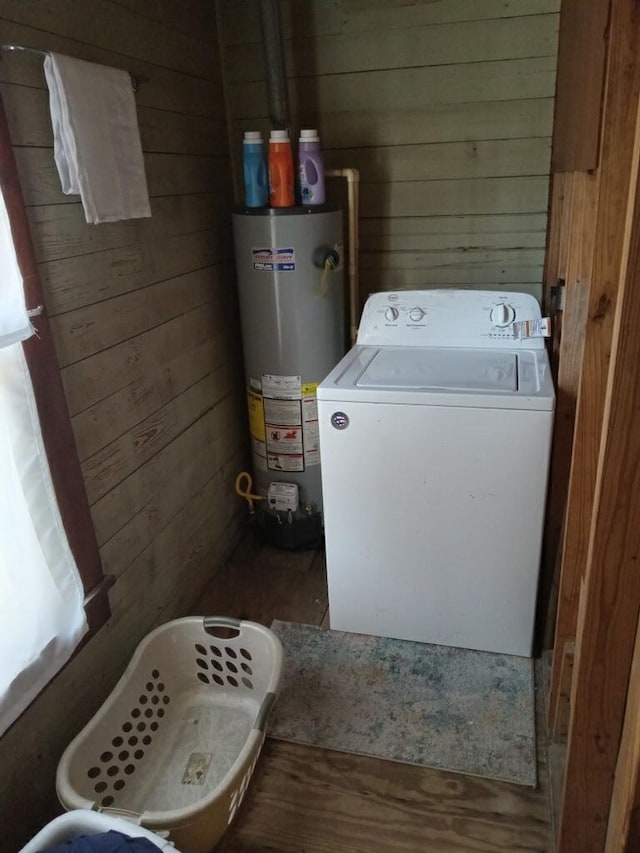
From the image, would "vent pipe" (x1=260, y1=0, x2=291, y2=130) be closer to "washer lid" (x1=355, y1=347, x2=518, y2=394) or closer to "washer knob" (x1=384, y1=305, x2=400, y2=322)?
"washer knob" (x1=384, y1=305, x2=400, y2=322)

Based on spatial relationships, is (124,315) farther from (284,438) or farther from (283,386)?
(284,438)

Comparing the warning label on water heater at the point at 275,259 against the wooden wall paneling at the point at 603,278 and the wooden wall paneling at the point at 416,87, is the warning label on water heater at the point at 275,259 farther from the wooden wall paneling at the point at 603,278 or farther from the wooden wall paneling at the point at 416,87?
the wooden wall paneling at the point at 603,278

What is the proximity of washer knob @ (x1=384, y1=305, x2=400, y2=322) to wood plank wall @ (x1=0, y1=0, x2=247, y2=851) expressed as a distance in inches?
22.5

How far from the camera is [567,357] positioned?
1643 millimetres

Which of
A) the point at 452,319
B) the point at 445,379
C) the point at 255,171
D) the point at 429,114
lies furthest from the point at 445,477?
the point at 429,114

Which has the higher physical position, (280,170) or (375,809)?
(280,170)

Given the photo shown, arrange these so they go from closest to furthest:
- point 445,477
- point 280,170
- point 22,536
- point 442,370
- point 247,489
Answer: point 22,536 → point 445,477 → point 442,370 → point 280,170 → point 247,489

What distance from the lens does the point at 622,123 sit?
1.08 meters

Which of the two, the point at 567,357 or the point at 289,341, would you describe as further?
the point at 289,341

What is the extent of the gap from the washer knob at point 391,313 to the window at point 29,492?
3.57 feet

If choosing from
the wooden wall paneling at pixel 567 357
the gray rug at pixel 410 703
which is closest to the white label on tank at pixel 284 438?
the gray rug at pixel 410 703

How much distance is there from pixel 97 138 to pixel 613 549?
1.29 m

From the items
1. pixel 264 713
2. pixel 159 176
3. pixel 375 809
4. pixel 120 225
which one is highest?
pixel 159 176

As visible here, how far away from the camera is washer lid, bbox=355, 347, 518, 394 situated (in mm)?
1688
